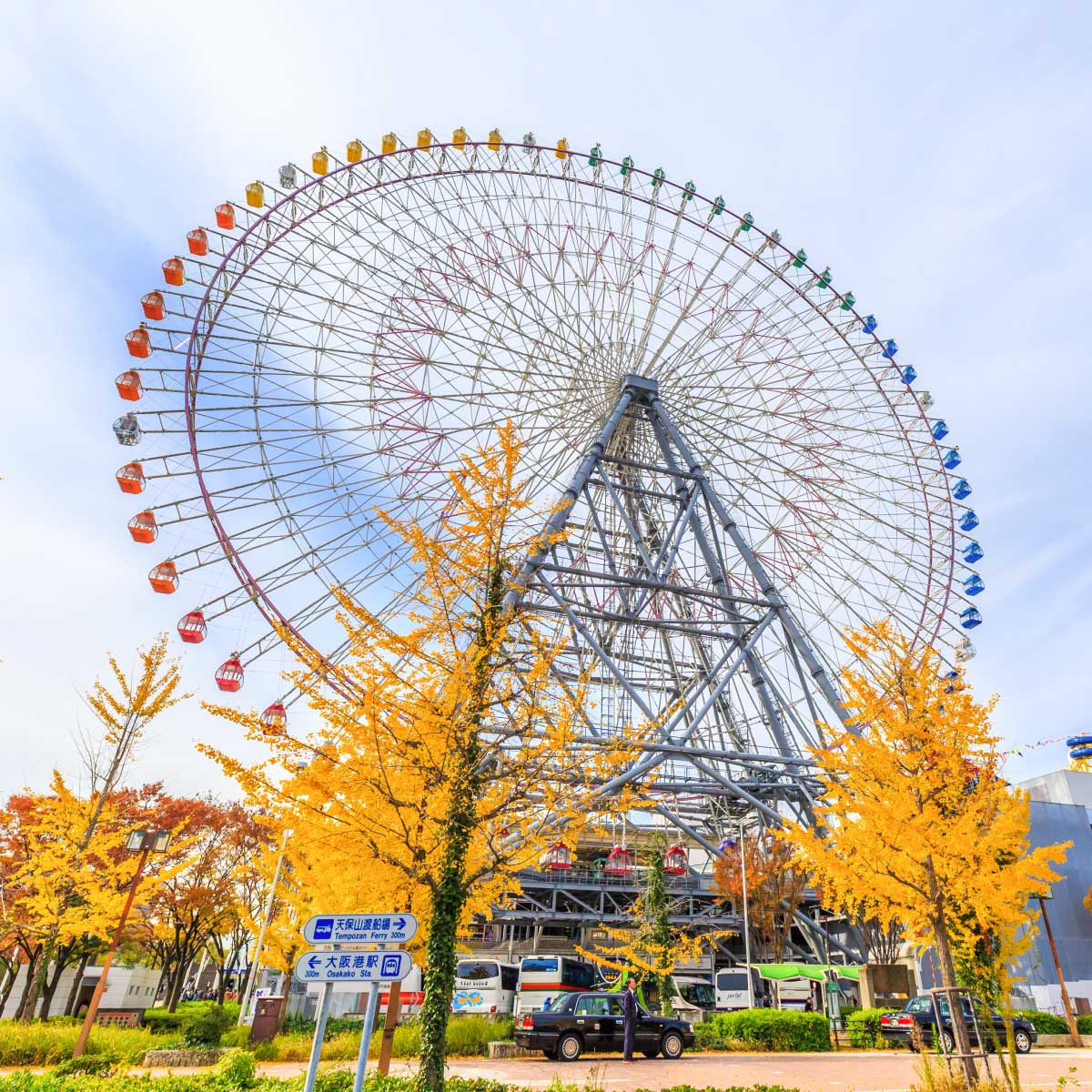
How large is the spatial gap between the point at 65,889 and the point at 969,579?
3047 cm

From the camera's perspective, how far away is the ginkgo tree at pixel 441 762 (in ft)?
30.9

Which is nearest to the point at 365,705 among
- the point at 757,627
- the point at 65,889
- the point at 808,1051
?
the point at 65,889

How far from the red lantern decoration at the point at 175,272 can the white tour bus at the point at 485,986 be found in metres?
24.7

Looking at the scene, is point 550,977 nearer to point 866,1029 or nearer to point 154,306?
point 866,1029

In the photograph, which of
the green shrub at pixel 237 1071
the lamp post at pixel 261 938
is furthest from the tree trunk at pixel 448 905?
the lamp post at pixel 261 938

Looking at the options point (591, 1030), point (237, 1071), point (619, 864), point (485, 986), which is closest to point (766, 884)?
point (619, 864)

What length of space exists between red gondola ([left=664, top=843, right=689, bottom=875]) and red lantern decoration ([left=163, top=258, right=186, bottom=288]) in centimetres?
3254

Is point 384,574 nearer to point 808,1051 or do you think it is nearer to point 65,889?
point 65,889

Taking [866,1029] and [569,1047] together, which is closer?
[569,1047]

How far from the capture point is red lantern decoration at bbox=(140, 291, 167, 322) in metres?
20.6

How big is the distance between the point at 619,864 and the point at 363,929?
34490 mm

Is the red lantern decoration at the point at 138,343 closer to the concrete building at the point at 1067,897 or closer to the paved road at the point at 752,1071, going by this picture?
the paved road at the point at 752,1071

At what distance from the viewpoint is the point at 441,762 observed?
9953 mm

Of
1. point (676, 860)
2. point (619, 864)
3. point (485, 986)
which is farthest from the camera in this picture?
point (676, 860)
